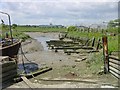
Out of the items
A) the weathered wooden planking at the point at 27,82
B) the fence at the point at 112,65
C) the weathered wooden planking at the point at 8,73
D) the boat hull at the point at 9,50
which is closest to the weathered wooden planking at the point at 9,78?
the weathered wooden planking at the point at 8,73

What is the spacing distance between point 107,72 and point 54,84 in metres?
3.07

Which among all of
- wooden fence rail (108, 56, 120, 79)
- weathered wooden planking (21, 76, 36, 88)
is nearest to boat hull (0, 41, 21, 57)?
weathered wooden planking (21, 76, 36, 88)

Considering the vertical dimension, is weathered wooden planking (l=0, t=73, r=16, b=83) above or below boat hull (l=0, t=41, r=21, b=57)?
below

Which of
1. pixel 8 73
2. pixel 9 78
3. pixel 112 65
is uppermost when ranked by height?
pixel 112 65

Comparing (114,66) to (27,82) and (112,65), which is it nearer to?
(112,65)

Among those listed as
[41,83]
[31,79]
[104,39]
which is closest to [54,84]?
[41,83]

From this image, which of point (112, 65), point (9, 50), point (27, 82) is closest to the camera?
point (27, 82)

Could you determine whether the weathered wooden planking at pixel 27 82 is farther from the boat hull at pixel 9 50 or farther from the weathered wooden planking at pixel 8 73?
the boat hull at pixel 9 50

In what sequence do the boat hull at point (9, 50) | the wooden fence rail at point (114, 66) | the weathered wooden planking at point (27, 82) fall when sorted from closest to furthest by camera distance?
the weathered wooden planking at point (27, 82) < the wooden fence rail at point (114, 66) < the boat hull at point (9, 50)

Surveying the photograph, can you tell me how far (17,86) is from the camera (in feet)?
35.3

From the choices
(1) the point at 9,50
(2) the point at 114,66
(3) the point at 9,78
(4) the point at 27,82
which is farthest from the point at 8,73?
(1) the point at 9,50

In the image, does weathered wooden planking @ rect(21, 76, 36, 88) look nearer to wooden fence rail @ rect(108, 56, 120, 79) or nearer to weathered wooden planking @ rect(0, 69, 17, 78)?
weathered wooden planking @ rect(0, 69, 17, 78)

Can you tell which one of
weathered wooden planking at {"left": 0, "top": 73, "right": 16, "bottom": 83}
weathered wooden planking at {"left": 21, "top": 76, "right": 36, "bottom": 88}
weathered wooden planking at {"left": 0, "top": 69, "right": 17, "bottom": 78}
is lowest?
weathered wooden planking at {"left": 21, "top": 76, "right": 36, "bottom": 88}

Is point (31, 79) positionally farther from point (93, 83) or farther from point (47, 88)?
point (93, 83)
